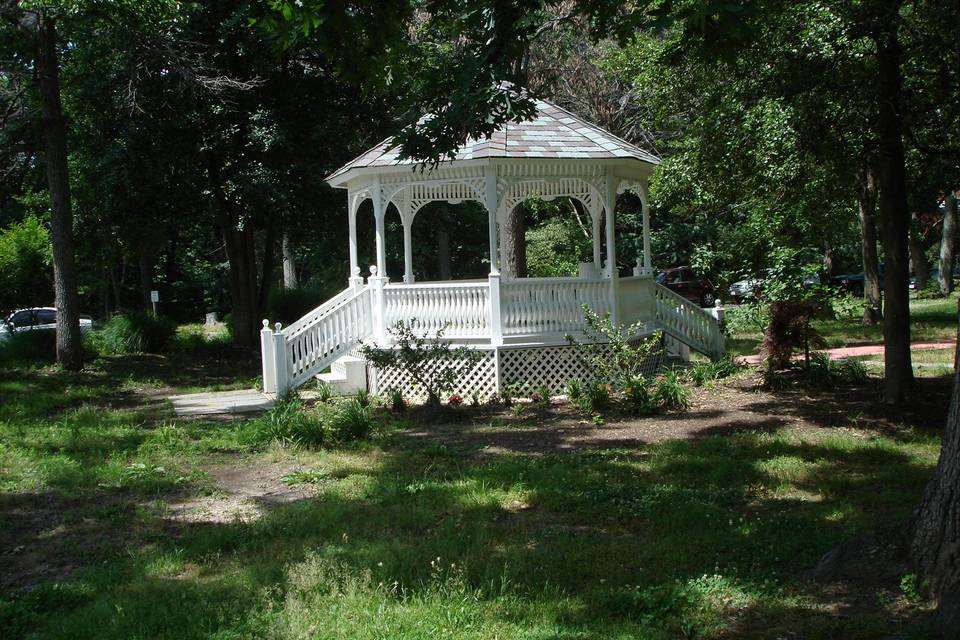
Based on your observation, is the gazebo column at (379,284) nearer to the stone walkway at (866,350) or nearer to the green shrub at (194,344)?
the stone walkway at (866,350)

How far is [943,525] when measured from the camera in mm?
4902

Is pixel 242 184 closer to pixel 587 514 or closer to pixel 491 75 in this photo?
pixel 491 75

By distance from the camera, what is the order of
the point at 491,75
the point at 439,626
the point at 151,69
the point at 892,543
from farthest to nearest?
the point at 151,69
the point at 491,75
the point at 892,543
the point at 439,626

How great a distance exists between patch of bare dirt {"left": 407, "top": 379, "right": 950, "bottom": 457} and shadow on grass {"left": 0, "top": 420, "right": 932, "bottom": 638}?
141 centimetres

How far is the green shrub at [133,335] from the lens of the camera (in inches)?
816

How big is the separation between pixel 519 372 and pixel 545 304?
1.21 metres

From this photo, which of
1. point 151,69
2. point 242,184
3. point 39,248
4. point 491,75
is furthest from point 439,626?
point 39,248

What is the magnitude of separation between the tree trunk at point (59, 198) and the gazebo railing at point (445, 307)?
7490 mm

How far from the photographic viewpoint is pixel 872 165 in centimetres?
1098

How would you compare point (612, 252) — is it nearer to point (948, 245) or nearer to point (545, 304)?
point (545, 304)

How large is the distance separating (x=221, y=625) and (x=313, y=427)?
553 cm

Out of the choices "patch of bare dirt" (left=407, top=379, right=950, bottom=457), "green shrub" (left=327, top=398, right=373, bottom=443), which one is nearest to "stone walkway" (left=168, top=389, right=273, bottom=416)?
"green shrub" (left=327, top=398, right=373, bottom=443)

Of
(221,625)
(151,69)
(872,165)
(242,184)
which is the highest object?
(151,69)

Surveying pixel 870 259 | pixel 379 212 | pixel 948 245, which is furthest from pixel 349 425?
pixel 948 245
